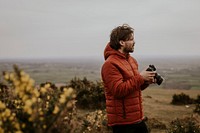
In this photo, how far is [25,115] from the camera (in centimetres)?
343

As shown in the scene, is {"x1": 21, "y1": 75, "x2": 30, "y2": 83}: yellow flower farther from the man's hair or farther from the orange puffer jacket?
the man's hair

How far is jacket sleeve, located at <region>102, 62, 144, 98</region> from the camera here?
4113 millimetres

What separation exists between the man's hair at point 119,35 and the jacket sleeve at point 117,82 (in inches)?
11.4

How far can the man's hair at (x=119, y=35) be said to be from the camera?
4293 mm

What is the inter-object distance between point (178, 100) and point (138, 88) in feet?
37.9

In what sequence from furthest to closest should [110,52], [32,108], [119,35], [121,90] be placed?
[110,52] < [119,35] < [121,90] < [32,108]

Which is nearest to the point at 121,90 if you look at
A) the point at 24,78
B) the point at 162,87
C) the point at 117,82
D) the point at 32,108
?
the point at 117,82

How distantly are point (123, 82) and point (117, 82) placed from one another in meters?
0.08

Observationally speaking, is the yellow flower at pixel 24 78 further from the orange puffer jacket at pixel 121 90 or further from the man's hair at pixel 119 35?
the man's hair at pixel 119 35

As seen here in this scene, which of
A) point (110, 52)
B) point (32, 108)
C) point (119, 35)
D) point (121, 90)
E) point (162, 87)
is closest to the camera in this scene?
point (32, 108)

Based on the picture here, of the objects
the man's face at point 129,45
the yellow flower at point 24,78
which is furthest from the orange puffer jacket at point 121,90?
the yellow flower at point 24,78

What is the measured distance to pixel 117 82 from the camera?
163 inches

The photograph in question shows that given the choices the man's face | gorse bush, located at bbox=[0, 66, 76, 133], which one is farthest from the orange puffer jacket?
gorse bush, located at bbox=[0, 66, 76, 133]

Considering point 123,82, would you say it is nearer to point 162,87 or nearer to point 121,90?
point 121,90
